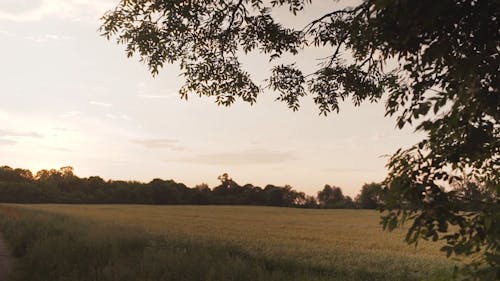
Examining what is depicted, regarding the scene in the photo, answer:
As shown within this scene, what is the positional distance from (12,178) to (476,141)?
564ft

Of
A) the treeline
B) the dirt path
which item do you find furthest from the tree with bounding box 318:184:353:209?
the dirt path

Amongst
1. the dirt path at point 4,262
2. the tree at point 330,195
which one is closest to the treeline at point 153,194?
the tree at point 330,195

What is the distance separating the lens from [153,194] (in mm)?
116688

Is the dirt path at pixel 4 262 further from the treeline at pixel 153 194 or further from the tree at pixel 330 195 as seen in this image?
the tree at pixel 330 195

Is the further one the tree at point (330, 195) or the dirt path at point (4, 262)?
the tree at point (330, 195)

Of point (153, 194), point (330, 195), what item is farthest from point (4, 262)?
point (330, 195)

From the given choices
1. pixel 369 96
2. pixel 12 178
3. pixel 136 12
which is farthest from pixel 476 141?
pixel 12 178

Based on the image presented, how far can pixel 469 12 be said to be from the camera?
4566 millimetres

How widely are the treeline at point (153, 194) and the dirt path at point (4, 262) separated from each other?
94.2m

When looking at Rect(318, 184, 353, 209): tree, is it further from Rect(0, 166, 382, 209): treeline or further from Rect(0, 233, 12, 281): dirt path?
Rect(0, 233, 12, 281): dirt path

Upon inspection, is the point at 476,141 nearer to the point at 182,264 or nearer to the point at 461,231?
the point at 461,231

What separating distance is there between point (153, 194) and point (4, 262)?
4057 inches

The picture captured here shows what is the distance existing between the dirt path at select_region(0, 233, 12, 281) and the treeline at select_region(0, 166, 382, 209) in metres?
94.2

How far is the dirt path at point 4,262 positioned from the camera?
12893 millimetres
